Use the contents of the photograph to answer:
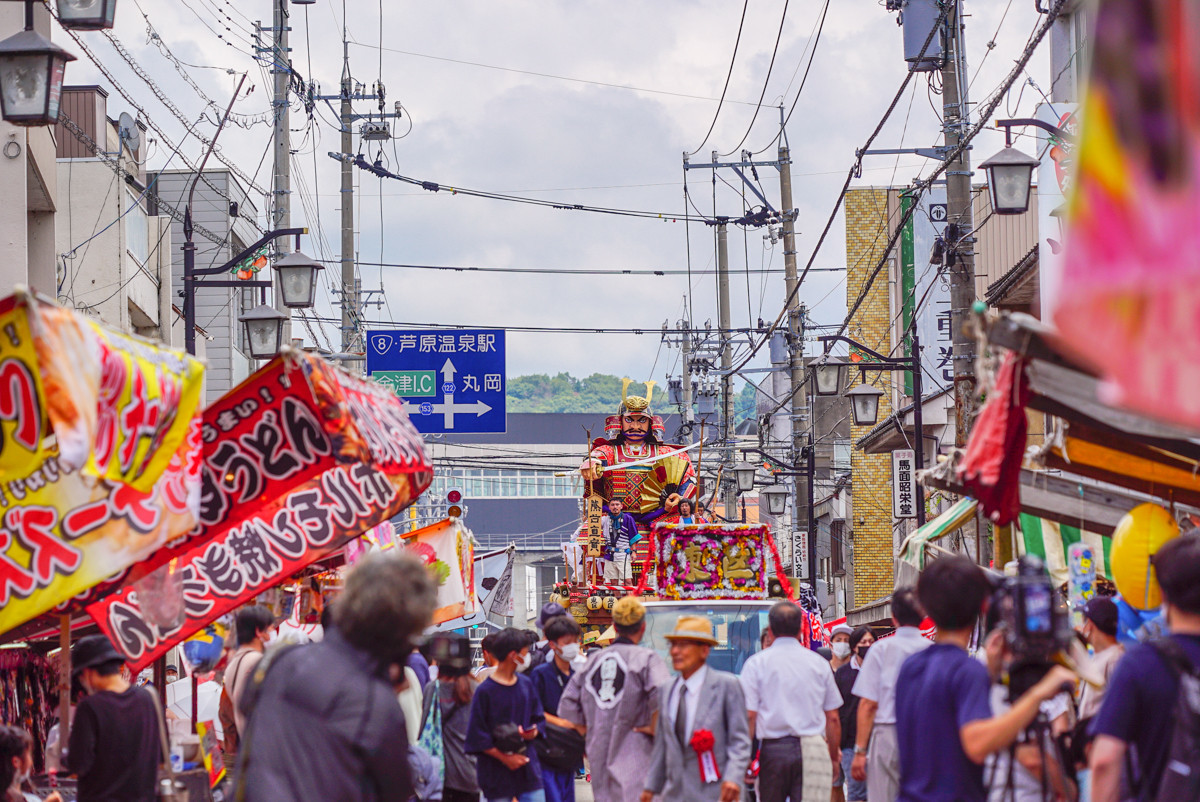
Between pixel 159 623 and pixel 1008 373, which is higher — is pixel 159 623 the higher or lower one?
the lower one

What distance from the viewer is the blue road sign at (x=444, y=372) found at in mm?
23266

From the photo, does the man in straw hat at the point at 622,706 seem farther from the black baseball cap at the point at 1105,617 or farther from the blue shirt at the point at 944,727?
the blue shirt at the point at 944,727

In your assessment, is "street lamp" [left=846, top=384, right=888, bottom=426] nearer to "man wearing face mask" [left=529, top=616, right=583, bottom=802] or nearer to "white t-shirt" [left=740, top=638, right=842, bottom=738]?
"man wearing face mask" [left=529, top=616, right=583, bottom=802]

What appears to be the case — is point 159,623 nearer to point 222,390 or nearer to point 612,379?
point 222,390

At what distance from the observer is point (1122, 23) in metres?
2.80

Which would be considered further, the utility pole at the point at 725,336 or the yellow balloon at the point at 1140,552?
the utility pole at the point at 725,336

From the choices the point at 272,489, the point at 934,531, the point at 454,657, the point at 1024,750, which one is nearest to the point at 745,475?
the point at 934,531

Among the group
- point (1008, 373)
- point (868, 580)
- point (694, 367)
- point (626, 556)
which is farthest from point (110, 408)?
point (694, 367)

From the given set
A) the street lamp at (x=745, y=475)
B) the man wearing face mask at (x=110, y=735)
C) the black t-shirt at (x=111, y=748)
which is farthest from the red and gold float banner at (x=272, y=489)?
the street lamp at (x=745, y=475)

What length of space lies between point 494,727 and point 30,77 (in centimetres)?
597

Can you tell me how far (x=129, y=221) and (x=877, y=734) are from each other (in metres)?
20.9

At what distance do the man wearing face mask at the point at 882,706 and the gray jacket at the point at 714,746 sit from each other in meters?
0.89

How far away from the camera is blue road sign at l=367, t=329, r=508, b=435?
23266mm

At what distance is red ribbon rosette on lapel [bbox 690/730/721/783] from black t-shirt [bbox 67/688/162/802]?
3270mm
